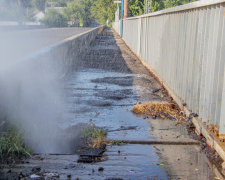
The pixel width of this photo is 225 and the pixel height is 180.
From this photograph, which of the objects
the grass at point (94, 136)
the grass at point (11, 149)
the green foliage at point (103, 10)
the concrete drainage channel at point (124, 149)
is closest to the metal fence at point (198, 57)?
the concrete drainage channel at point (124, 149)

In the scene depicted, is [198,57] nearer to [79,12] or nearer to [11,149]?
[11,149]

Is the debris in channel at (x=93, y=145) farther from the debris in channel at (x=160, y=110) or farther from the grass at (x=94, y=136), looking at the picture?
the debris in channel at (x=160, y=110)

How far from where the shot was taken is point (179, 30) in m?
7.75

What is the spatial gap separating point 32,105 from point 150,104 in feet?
7.70

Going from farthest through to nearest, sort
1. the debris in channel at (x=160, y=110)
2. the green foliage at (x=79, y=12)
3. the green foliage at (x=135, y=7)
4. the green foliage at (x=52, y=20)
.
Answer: the green foliage at (x=79, y=12) → the green foliage at (x=52, y=20) → the green foliage at (x=135, y=7) → the debris in channel at (x=160, y=110)

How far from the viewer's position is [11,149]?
14.5 feet

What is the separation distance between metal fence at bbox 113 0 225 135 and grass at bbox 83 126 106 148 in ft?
4.73

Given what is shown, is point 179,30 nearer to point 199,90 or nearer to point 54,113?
point 199,90

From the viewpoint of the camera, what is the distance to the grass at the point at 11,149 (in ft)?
14.3

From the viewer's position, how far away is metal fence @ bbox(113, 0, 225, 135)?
4871 mm

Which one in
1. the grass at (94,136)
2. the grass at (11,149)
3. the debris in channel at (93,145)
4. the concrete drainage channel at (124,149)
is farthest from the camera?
the grass at (94,136)

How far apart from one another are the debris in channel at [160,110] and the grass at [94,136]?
1.55 m

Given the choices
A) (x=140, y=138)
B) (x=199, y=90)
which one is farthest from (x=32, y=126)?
(x=199, y=90)

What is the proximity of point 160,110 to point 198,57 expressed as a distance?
58.0 inches
